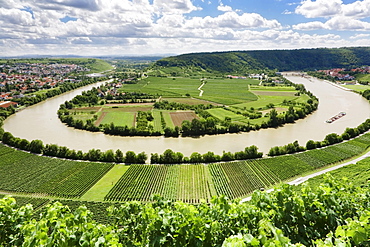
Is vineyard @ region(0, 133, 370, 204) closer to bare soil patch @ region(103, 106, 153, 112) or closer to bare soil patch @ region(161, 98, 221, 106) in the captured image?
bare soil patch @ region(103, 106, 153, 112)

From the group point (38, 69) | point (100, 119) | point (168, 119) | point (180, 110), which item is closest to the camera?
point (168, 119)

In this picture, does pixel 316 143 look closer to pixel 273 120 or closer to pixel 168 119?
pixel 273 120

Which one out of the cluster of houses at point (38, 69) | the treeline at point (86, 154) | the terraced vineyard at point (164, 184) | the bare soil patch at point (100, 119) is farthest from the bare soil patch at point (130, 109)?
the cluster of houses at point (38, 69)

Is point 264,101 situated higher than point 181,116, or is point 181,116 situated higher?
point 264,101

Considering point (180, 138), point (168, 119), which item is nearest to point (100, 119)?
point (168, 119)

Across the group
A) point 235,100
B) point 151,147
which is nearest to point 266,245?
point 151,147

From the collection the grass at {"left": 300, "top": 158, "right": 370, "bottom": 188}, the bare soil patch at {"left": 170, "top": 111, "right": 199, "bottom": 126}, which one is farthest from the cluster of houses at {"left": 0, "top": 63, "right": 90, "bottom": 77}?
the grass at {"left": 300, "top": 158, "right": 370, "bottom": 188}

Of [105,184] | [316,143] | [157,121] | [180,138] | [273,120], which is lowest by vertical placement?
A: [105,184]

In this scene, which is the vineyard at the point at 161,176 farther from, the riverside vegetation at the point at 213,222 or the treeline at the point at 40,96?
the treeline at the point at 40,96
